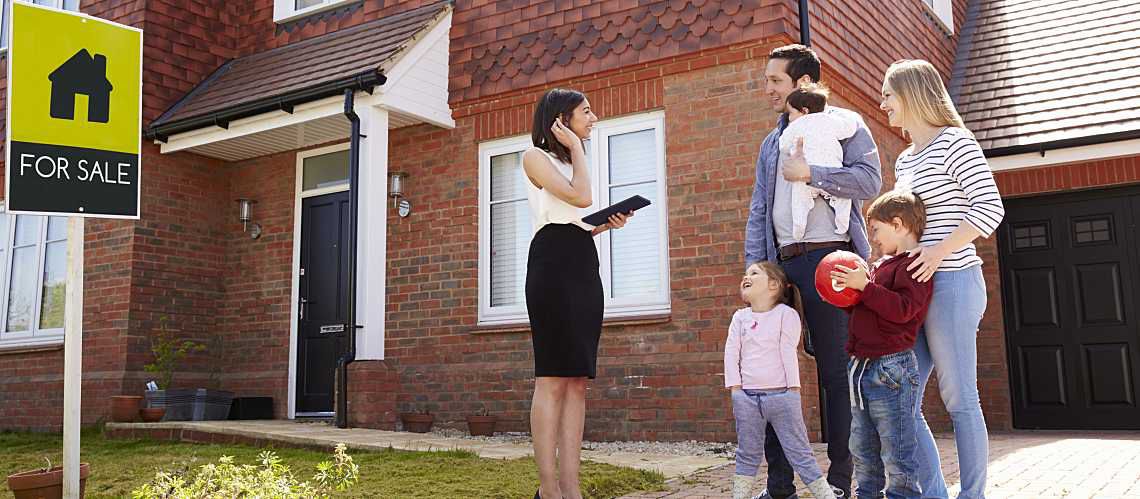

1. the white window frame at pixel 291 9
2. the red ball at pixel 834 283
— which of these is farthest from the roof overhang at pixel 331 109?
the red ball at pixel 834 283

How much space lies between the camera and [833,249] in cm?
373

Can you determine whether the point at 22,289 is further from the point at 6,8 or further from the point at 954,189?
the point at 954,189

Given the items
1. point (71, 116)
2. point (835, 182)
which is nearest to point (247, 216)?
point (71, 116)

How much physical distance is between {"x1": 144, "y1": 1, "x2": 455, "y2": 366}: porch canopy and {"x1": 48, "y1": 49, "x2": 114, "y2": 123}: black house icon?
364cm

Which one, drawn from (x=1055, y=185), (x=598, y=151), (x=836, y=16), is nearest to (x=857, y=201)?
(x=598, y=151)

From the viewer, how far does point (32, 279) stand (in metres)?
10.3

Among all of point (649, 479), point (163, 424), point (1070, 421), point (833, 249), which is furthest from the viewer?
point (1070, 421)

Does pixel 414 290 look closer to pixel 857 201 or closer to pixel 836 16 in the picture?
pixel 836 16

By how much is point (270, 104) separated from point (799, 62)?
5.59 metres

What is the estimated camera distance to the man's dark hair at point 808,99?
381 centimetres

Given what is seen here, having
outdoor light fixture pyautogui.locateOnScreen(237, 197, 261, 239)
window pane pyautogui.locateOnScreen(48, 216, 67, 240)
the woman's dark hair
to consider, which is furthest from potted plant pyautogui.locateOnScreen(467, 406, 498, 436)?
window pane pyautogui.locateOnScreen(48, 216, 67, 240)

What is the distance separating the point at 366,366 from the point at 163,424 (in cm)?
163

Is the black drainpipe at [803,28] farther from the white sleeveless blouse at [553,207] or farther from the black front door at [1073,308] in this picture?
the white sleeveless blouse at [553,207]

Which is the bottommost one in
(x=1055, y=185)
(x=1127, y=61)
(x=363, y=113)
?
(x=1055, y=185)
